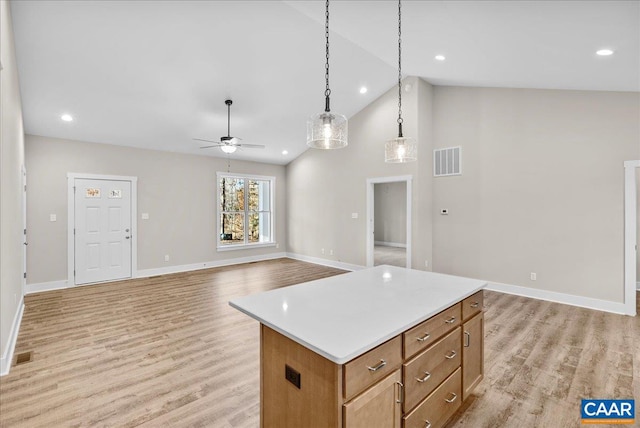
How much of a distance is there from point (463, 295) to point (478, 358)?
2.29ft

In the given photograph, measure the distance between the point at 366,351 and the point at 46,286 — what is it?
21.0ft

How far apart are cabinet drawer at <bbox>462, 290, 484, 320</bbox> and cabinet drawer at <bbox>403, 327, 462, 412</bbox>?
0.43ft

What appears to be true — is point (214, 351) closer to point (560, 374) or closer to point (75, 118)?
point (560, 374)

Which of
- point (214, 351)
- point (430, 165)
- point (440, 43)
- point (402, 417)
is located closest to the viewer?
point (402, 417)

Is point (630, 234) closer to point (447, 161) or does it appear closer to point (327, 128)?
point (447, 161)

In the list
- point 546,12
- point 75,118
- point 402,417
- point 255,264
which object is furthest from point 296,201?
point 402,417

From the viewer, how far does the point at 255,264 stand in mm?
7625

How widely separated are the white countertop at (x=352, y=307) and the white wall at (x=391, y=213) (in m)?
8.70

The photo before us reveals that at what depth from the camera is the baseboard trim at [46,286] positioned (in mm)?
5035

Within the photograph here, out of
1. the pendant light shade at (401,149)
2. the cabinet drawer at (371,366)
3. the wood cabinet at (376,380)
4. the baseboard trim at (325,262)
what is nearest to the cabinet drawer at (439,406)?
the wood cabinet at (376,380)

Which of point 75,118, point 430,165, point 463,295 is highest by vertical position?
point 75,118

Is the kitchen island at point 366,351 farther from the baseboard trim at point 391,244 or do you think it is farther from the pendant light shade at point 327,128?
the baseboard trim at point 391,244

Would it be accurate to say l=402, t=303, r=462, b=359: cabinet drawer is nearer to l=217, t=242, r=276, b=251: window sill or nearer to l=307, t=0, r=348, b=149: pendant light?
l=307, t=0, r=348, b=149: pendant light

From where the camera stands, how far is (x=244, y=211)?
8031 mm
